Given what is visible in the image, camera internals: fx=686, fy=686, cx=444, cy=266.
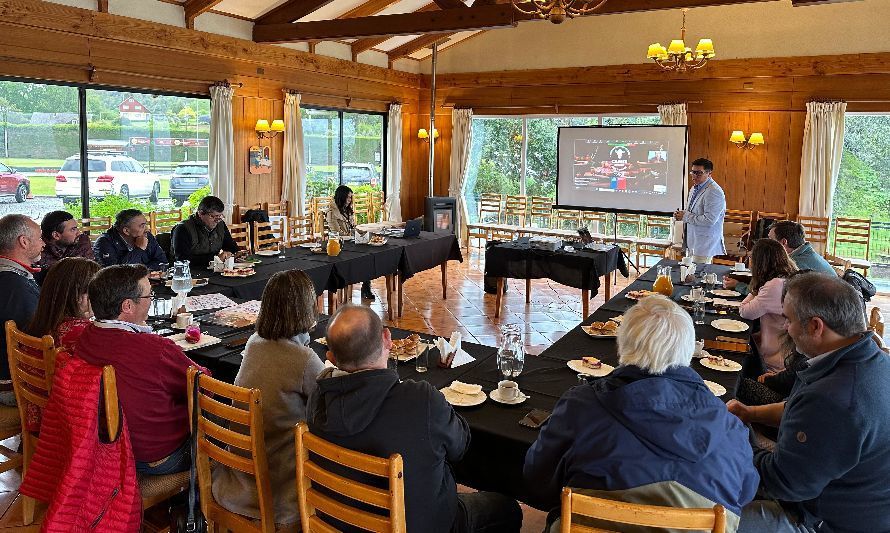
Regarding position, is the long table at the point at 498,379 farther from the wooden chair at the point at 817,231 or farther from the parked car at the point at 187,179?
the wooden chair at the point at 817,231

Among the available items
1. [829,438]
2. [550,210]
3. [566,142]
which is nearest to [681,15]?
[566,142]

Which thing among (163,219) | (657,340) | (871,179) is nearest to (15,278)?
(657,340)

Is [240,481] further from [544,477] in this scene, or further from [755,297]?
[755,297]

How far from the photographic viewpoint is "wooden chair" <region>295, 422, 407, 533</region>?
1795 mm

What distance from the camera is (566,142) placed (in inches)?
431

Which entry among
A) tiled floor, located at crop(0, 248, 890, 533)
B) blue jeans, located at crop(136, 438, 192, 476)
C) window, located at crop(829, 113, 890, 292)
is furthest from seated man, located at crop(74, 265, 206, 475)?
window, located at crop(829, 113, 890, 292)

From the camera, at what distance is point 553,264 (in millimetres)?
6949

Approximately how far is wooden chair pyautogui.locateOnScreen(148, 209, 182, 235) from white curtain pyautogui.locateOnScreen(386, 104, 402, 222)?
4420 mm

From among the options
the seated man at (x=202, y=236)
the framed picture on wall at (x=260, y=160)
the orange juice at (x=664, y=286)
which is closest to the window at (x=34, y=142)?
the framed picture on wall at (x=260, y=160)

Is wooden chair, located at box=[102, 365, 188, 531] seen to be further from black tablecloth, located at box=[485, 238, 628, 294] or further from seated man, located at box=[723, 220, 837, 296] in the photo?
black tablecloth, located at box=[485, 238, 628, 294]

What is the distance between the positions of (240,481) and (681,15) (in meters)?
9.81

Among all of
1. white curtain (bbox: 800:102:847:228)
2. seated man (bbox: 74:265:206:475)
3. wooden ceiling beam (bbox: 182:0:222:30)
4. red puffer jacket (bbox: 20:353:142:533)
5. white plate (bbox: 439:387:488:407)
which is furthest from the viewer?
white curtain (bbox: 800:102:847:228)

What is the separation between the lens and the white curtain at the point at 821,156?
923 cm

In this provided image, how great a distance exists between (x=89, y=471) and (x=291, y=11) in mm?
7750
